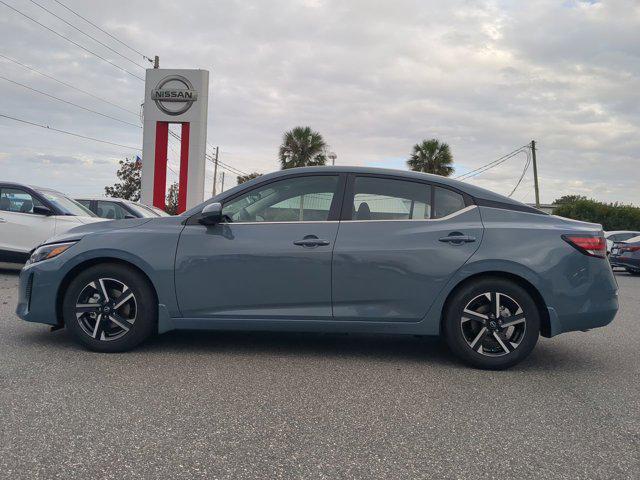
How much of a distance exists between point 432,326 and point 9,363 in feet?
10.5

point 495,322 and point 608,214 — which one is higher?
point 608,214

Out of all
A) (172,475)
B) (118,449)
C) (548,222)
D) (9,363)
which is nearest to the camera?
(172,475)

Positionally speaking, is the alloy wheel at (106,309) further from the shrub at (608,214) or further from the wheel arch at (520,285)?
the shrub at (608,214)

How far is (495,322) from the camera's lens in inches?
176

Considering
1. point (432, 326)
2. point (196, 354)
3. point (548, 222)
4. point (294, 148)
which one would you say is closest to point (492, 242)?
point (548, 222)

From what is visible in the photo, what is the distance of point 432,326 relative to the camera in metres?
4.54

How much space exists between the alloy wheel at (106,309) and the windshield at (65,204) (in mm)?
6321

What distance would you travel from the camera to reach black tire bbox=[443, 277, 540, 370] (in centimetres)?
445

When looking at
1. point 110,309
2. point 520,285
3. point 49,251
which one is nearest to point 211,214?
point 110,309

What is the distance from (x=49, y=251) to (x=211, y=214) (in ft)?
4.70

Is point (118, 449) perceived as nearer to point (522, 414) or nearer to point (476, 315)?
point (522, 414)

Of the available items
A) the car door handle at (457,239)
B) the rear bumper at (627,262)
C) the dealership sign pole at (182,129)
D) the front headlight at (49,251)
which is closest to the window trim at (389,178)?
the car door handle at (457,239)

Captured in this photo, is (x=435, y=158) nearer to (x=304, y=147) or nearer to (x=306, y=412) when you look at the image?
(x=304, y=147)

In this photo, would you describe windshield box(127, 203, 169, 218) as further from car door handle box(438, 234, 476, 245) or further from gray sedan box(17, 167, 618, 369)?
car door handle box(438, 234, 476, 245)
